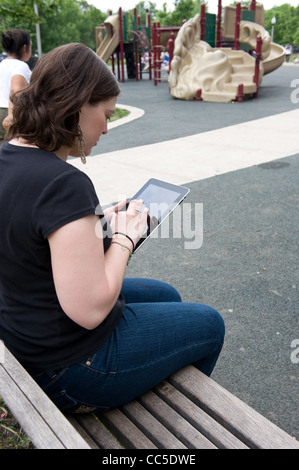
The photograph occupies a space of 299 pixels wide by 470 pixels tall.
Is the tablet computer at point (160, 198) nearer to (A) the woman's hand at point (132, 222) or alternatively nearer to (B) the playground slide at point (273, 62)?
(A) the woman's hand at point (132, 222)

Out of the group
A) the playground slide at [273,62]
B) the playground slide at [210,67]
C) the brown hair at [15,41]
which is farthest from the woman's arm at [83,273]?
the playground slide at [273,62]

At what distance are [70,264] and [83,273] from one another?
44mm

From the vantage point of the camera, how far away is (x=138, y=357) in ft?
5.11

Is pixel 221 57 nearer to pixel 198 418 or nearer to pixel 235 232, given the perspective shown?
pixel 235 232

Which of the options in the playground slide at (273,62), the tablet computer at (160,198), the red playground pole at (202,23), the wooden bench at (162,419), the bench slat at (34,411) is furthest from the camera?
the playground slide at (273,62)

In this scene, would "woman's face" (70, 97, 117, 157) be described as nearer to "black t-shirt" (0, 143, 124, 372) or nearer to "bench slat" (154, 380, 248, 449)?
"black t-shirt" (0, 143, 124, 372)

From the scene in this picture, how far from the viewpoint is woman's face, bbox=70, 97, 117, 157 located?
1.44 meters

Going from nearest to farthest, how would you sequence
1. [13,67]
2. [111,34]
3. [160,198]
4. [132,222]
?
[132,222] < [160,198] < [13,67] < [111,34]

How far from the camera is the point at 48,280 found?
4.57ft

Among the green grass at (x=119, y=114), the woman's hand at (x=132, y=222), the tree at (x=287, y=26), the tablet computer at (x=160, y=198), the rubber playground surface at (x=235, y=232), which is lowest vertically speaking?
the tree at (x=287, y=26)

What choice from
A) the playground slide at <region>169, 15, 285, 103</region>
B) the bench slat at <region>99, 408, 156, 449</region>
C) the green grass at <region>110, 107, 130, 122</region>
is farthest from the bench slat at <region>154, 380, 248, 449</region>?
the playground slide at <region>169, 15, 285, 103</region>

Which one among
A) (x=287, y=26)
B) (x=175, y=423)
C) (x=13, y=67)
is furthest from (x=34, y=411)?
(x=287, y=26)

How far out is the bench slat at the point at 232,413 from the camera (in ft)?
4.62

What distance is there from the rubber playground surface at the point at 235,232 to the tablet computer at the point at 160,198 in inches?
41.8
